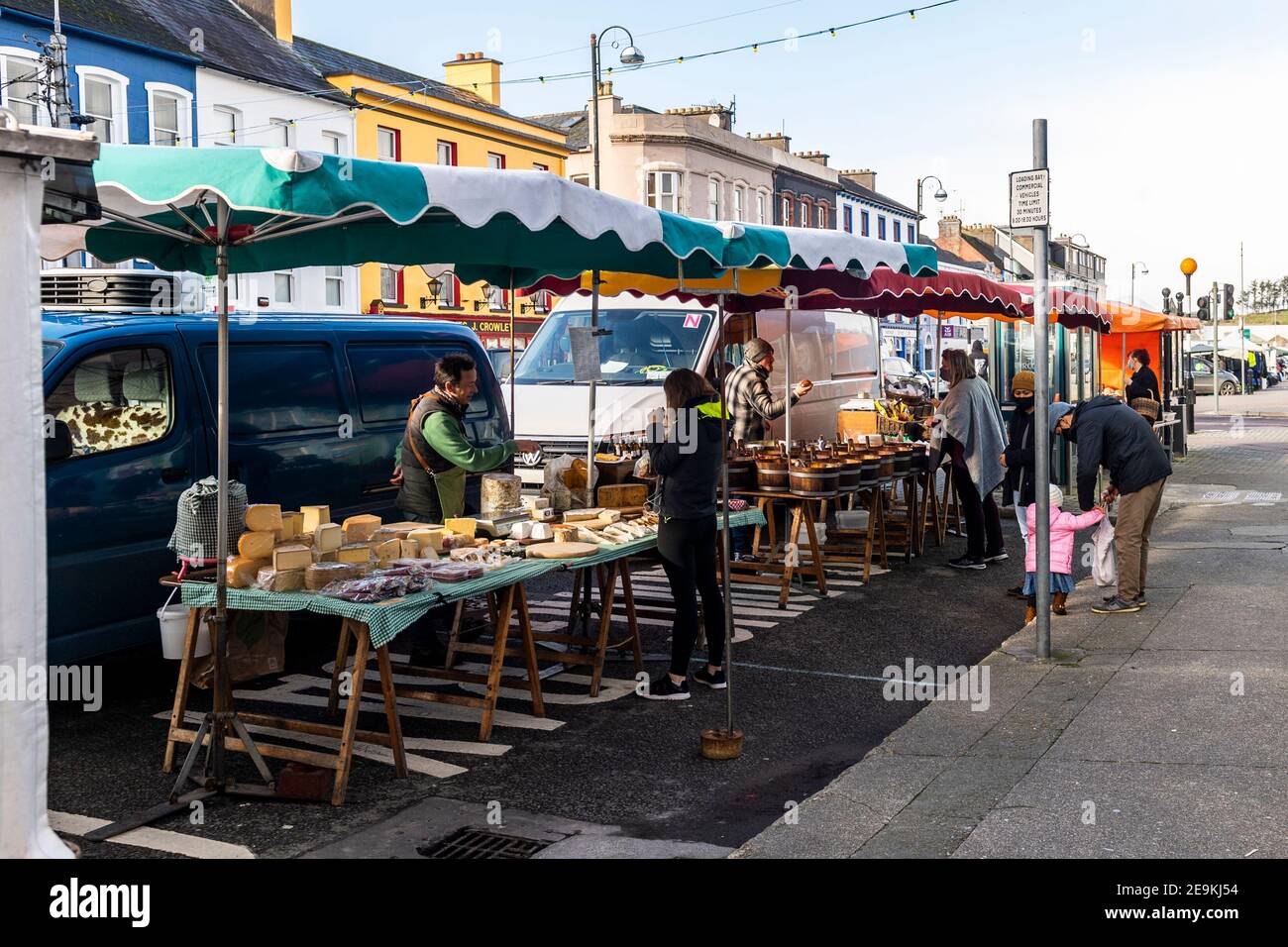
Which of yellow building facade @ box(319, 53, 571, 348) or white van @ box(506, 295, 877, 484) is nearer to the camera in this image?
white van @ box(506, 295, 877, 484)

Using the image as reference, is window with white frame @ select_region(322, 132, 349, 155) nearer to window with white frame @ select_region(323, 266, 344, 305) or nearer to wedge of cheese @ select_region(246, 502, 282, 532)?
window with white frame @ select_region(323, 266, 344, 305)

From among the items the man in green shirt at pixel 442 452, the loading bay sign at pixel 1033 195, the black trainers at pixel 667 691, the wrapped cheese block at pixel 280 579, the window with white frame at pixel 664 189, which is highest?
the window with white frame at pixel 664 189

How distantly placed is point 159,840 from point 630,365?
334 inches

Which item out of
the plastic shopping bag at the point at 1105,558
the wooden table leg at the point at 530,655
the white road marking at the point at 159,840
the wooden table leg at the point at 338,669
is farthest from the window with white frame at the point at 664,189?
the white road marking at the point at 159,840

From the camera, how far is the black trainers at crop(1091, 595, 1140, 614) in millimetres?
9680

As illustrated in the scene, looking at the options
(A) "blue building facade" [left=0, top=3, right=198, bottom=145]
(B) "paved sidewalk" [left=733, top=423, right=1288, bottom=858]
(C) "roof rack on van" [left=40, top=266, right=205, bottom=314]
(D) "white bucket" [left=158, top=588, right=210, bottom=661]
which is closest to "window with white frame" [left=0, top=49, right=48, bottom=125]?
(A) "blue building facade" [left=0, top=3, right=198, bottom=145]

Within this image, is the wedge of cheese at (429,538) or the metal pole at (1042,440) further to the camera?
the metal pole at (1042,440)

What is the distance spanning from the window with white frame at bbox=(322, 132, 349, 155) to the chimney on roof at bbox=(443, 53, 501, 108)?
8.26 m

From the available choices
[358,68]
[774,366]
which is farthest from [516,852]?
[358,68]

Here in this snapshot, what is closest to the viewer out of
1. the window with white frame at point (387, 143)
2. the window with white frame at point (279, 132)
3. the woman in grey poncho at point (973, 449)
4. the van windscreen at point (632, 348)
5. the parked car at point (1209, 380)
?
the woman in grey poncho at point (973, 449)

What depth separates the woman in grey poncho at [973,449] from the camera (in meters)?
12.2

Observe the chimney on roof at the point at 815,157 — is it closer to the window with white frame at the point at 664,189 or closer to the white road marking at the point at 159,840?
the window with white frame at the point at 664,189

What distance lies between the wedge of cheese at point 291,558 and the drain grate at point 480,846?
1.64m
